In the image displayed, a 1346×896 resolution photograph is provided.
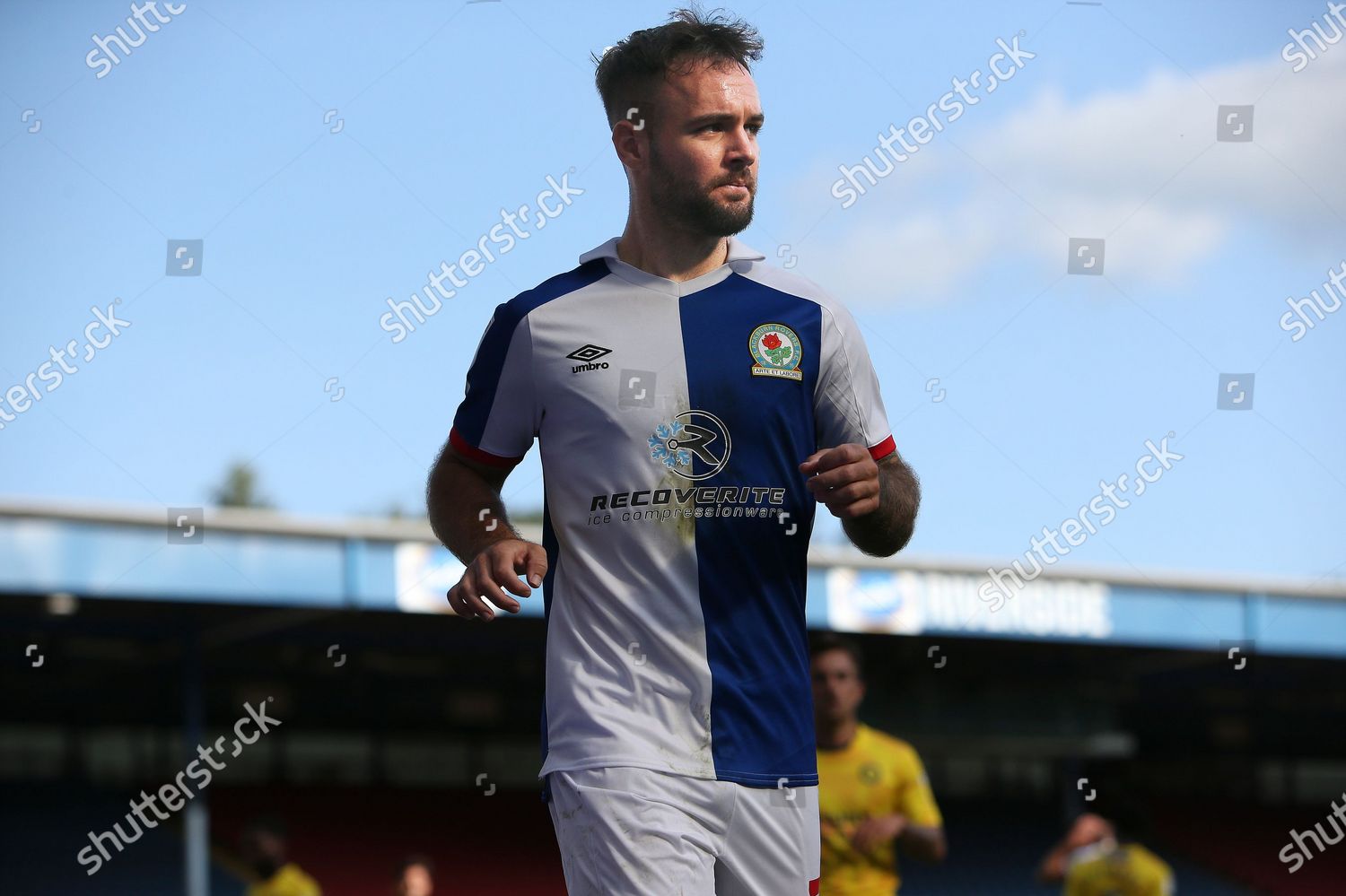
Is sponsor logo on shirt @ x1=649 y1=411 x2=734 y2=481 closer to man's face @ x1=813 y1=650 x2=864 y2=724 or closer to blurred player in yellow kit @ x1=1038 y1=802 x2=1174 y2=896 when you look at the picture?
man's face @ x1=813 y1=650 x2=864 y2=724

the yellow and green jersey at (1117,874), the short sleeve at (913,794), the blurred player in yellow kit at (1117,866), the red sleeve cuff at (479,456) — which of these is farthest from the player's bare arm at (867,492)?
the yellow and green jersey at (1117,874)

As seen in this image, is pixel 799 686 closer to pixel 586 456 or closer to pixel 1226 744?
pixel 586 456

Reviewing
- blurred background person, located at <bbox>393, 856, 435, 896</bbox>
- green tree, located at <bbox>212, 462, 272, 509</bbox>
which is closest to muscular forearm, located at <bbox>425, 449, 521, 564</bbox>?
blurred background person, located at <bbox>393, 856, 435, 896</bbox>

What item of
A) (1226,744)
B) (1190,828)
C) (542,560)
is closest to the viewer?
(542,560)

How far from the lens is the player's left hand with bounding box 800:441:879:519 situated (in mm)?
2867

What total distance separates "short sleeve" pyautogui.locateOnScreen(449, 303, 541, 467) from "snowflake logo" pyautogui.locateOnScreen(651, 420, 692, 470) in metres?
0.34

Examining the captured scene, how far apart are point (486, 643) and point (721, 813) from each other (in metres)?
19.6

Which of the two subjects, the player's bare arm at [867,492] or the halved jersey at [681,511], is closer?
the player's bare arm at [867,492]

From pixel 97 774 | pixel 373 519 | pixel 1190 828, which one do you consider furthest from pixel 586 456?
pixel 1190 828

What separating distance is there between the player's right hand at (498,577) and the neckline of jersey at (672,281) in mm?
670

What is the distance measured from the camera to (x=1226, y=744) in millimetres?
31812

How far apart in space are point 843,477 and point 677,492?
15.1 inches

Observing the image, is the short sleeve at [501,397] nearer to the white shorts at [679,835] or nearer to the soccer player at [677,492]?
the soccer player at [677,492]

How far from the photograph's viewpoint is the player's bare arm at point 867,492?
2873 mm
